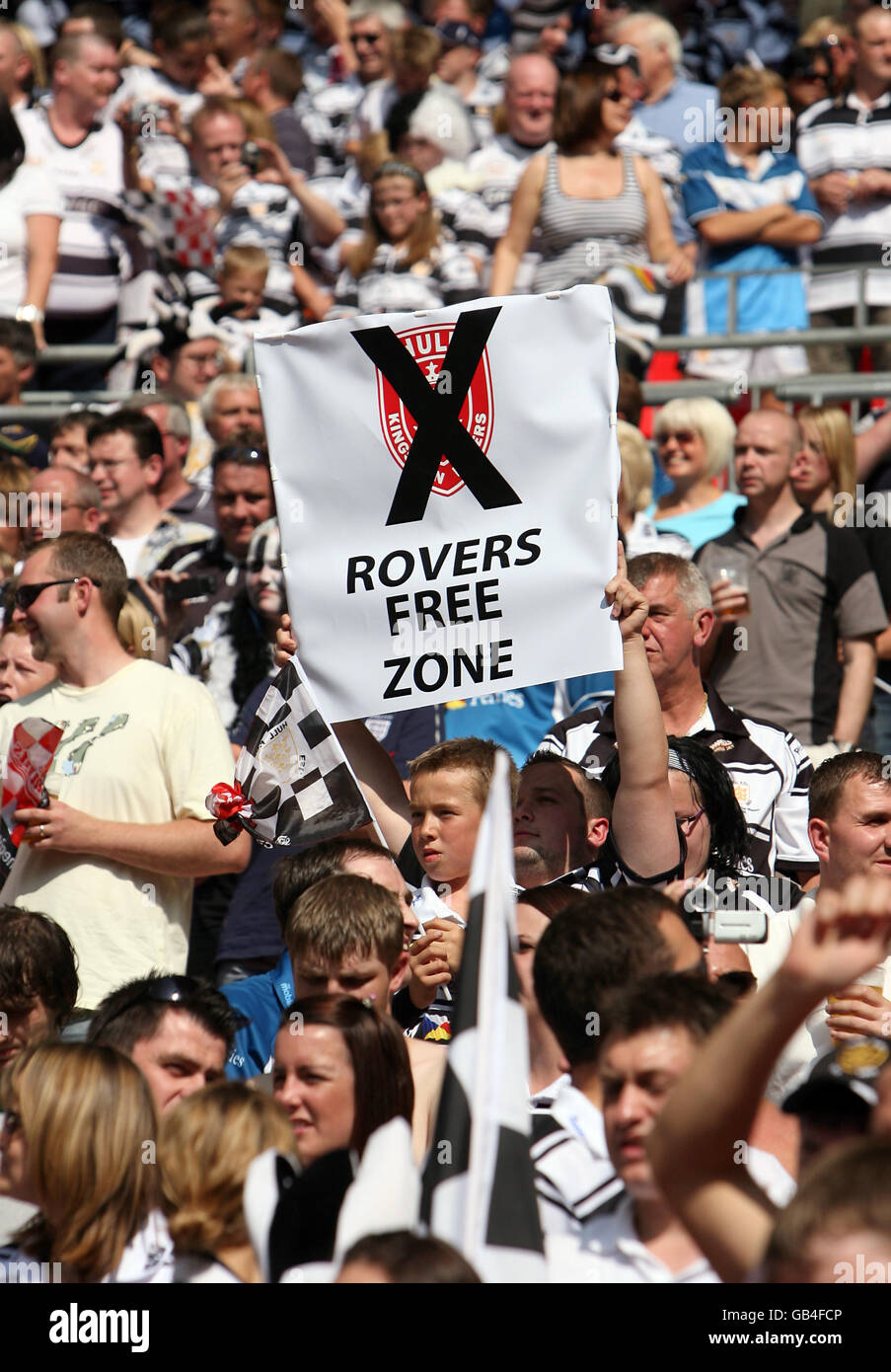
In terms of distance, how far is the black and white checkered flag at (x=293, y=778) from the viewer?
5.23 meters

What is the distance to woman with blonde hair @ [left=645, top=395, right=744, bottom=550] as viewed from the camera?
7.94m

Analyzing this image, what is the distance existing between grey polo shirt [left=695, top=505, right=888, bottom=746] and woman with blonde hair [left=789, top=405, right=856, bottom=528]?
1.46 ft

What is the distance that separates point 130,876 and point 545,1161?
7.99 ft

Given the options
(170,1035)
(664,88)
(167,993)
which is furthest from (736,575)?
(664,88)

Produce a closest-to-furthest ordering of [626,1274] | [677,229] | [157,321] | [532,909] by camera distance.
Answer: [626,1274]
[532,909]
[157,321]
[677,229]

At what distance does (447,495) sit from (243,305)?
4.64 meters

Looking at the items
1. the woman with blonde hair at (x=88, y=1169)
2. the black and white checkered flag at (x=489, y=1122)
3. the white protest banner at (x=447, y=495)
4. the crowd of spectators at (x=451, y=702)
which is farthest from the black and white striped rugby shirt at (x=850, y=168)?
the black and white checkered flag at (x=489, y=1122)

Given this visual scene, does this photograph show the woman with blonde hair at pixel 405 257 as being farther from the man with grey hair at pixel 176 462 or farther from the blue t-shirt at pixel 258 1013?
the blue t-shirt at pixel 258 1013

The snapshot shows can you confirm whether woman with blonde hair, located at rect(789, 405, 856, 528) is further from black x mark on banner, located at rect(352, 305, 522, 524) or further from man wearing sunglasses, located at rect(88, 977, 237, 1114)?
man wearing sunglasses, located at rect(88, 977, 237, 1114)

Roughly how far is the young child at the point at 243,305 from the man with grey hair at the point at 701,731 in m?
4.08

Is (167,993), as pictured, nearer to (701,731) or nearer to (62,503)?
(701,731)

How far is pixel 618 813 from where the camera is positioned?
16.1ft

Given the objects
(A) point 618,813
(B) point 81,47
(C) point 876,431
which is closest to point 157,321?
(B) point 81,47

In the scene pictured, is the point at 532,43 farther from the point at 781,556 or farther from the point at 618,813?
the point at 618,813
